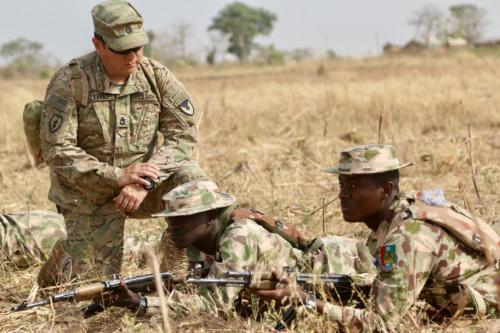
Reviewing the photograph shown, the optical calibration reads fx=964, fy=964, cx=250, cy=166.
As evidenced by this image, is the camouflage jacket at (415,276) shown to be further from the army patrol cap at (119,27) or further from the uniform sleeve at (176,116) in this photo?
the army patrol cap at (119,27)

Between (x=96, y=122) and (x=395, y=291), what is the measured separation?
2.42 m

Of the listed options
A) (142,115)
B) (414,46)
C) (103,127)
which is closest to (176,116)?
(142,115)

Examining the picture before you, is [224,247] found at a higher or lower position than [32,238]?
higher

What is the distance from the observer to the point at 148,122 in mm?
5848

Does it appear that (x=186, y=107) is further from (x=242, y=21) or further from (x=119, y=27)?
(x=242, y=21)

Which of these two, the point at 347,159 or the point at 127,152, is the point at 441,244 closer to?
the point at 347,159

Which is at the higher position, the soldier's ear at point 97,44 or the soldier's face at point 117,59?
the soldier's ear at point 97,44

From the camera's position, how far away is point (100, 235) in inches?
227

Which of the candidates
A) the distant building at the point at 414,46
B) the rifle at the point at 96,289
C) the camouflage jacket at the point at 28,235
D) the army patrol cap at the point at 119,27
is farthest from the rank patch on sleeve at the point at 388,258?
the distant building at the point at 414,46

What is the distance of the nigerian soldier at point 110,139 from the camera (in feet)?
18.2

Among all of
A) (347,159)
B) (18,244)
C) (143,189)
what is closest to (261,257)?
(347,159)

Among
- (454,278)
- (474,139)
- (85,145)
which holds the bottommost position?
(474,139)

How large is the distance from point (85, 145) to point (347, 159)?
1994mm

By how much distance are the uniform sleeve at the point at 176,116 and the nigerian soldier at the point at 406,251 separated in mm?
1614
